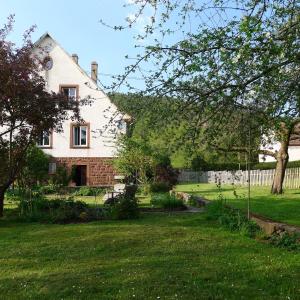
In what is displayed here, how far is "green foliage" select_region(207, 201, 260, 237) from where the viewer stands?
33.5ft

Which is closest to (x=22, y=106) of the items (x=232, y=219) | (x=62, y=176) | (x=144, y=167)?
(x=232, y=219)

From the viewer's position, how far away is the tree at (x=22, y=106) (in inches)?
506

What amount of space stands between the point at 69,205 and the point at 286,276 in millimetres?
8345

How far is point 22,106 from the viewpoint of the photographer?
13312 mm

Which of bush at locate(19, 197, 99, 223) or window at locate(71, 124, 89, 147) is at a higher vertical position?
window at locate(71, 124, 89, 147)

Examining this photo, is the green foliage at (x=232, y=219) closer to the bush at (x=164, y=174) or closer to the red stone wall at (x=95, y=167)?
the bush at (x=164, y=174)

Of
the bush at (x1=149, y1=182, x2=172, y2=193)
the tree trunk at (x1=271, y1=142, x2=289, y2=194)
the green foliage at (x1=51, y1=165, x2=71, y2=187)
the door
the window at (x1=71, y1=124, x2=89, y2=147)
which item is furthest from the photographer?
the door

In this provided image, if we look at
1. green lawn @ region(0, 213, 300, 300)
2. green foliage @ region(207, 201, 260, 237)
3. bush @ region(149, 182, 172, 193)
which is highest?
bush @ region(149, 182, 172, 193)

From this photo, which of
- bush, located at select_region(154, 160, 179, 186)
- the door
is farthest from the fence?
the door

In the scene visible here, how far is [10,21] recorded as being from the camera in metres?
13.6

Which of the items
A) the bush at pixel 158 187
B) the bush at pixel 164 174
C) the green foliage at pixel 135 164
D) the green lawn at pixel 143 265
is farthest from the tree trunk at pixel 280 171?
the green lawn at pixel 143 265

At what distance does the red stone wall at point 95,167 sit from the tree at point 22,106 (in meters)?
21.7

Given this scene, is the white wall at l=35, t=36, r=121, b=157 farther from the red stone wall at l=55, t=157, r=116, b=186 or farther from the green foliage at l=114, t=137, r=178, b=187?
the green foliage at l=114, t=137, r=178, b=187

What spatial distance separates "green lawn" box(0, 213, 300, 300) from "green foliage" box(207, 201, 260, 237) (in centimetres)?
30
